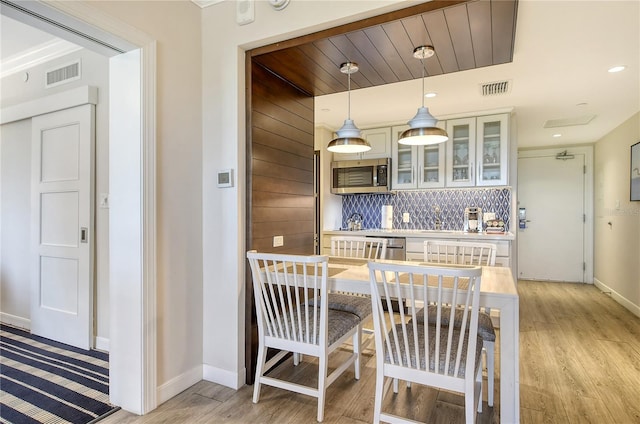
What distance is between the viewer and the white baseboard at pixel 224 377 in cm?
225

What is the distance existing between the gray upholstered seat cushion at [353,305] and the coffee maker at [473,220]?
2.47m

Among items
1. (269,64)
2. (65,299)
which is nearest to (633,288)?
(269,64)

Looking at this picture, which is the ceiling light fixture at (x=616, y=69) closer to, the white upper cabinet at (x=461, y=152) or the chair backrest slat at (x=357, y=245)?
the white upper cabinet at (x=461, y=152)

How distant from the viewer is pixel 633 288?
401 centimetres

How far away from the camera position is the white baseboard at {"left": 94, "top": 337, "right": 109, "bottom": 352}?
278cm

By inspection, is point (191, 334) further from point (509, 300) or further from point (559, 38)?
point (559, 38)

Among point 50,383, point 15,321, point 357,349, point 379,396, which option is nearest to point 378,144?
point 357,349

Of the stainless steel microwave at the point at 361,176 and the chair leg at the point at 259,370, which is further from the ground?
the stainless steel microwave at the point at 361,176

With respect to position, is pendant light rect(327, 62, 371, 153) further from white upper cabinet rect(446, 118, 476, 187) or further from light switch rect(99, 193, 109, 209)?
white upper cabinet rect(446, 118, 476, 187)

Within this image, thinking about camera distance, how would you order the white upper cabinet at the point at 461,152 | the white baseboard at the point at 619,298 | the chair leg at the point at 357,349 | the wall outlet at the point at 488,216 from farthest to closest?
1. the wall outlet at the point at 488,216
2. the white upper cabinet at the point at 461,152
3. the white baseboard at the point at 619,298
4. the chair leg at the point at 357,349

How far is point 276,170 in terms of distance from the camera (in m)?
2.62

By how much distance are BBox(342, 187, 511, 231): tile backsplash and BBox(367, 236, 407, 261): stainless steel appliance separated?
2.63 feet

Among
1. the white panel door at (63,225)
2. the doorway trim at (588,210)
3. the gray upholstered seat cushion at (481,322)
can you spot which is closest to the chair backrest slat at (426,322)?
the gray upholstered seat cushion at (481,322)

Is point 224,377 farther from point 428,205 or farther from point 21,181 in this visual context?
point 428,205
